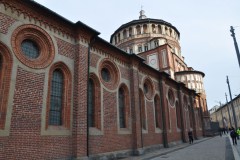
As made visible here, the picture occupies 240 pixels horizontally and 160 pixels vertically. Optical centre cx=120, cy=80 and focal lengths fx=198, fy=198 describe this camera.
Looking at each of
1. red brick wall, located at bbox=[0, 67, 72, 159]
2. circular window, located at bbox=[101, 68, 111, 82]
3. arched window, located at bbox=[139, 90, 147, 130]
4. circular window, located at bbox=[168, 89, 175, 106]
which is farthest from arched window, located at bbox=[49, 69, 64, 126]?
circular window, located at bbox=[168, 89, 175, 106]

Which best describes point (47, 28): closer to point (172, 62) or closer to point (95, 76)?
point (95, 76)

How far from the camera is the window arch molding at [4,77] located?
7.47 meters

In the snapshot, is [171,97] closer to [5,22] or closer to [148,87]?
[148,87]

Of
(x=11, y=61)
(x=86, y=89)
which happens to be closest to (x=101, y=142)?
(x=86, y=89)

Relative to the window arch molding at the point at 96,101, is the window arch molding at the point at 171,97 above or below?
above

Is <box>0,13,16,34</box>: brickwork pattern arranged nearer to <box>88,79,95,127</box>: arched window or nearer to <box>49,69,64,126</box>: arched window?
<box>49,69,64,126</box>: arched window

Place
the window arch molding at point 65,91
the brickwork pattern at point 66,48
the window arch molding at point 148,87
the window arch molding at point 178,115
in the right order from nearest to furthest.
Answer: the window arch molding at point 65,91 < the brickwork pattern at point 66,48 < the window arch molding at point 148,87 < the window arch molding at point 178,115

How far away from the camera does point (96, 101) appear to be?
11844 millimetres

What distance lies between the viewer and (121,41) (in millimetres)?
34562

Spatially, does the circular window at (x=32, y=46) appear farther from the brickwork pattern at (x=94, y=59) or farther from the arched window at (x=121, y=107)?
the arched window at (x=121, y=107)

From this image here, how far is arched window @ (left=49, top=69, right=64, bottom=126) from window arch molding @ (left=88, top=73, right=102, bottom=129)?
207 centimetres

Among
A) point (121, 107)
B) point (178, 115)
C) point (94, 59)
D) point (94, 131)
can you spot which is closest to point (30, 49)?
point (94, 59)

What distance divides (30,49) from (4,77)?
2034 mm

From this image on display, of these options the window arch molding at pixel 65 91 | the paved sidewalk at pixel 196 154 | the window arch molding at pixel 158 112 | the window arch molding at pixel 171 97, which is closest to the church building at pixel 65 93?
the window arch molding at pixel 65 91
